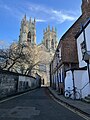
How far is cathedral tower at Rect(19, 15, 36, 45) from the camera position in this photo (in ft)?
289

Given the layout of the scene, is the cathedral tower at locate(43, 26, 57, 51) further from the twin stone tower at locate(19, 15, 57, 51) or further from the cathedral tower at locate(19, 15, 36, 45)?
the cathedral tower at locate(19, 15, 36, 45)

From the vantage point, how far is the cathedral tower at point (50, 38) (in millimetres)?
102887

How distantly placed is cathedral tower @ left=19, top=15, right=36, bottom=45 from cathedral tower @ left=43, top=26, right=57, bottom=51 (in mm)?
14640

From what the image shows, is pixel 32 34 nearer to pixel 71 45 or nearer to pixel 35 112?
pixel 71 45

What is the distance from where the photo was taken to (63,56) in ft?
66.4

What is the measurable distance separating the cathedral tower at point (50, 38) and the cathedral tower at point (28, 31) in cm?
1464

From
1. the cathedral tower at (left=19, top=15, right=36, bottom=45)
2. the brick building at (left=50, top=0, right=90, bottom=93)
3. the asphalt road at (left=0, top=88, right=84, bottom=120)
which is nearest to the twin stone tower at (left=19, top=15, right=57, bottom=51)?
the cathedral tower at (left=19, top=15, right=36, bottom=45)

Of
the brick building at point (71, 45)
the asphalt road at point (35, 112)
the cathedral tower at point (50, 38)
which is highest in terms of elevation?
the cathedral tower at point (50, 38)

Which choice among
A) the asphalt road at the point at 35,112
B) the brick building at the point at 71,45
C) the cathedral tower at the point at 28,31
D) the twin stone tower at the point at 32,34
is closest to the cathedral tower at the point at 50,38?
the twin stone tower at the point at 32,34

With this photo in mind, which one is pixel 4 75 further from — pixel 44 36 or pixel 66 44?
pixel 44 36

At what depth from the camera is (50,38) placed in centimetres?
10450

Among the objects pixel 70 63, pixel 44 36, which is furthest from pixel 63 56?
pixel 44 36

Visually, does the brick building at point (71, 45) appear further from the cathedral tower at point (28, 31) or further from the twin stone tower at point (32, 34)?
the cathedral tower at point (28, 31)

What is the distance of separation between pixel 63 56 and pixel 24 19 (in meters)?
78.4
